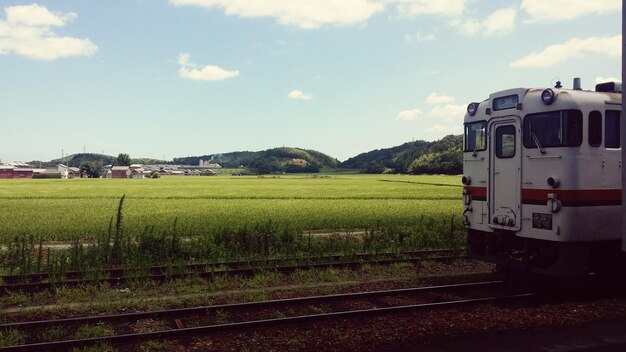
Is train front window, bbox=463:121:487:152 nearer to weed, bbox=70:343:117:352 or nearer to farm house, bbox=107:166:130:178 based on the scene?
weed, bbox=70:343:117:352

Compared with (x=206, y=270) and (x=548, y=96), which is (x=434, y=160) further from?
(x=548, y=96)

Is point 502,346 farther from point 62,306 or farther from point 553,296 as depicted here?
point 62,306

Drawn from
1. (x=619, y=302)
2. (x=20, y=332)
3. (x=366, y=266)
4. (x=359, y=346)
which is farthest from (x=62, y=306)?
(x=619, y=302)

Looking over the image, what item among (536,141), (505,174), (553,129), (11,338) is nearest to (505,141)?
(505,174)

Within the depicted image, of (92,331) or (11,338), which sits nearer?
(11,338)

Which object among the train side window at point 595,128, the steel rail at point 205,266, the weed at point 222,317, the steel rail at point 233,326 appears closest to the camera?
the steel rail at point 233,326

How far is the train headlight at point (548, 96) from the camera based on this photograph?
934 centimetres

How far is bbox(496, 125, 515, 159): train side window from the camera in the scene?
405 inches

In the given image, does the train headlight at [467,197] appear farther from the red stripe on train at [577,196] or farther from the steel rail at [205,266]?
the steel rail at [205,266]

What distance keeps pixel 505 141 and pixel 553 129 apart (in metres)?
1.23

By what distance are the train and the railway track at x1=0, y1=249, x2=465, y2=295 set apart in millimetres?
3930

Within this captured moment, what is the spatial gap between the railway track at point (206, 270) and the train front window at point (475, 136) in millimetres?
4168

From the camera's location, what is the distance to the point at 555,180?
9172 mm

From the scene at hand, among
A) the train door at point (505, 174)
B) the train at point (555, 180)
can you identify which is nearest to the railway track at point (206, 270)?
the train at point (555, 180)
